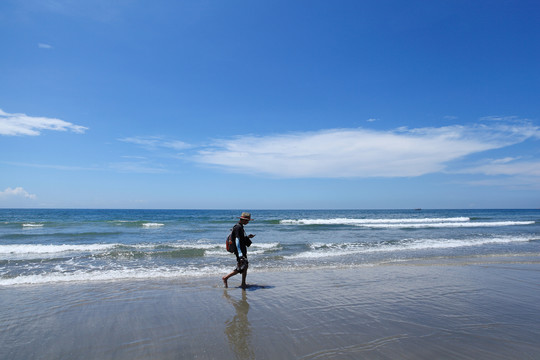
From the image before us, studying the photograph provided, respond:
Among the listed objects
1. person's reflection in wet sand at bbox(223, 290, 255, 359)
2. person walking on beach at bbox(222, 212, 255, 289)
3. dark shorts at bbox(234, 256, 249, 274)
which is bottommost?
person's reflection in wet sand at bbox(223, 290, 255, 359)

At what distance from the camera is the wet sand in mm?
A: 4273

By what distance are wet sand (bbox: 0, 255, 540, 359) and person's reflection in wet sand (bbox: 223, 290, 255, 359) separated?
2 cm

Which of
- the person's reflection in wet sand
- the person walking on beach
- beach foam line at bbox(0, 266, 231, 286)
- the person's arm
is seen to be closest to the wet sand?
the person's reflection in wet sand

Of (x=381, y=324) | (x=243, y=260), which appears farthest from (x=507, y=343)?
(x=243, y=260)

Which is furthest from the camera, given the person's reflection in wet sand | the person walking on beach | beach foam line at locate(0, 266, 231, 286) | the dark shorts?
beach foam line at locate(0, 266, 231, 286)

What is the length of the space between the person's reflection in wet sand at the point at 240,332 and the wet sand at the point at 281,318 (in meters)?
0.02

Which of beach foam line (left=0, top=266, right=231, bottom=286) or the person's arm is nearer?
the person's arm

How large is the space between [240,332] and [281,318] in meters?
0.90

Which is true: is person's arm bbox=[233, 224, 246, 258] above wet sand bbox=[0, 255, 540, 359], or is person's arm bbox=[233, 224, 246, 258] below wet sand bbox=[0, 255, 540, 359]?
above

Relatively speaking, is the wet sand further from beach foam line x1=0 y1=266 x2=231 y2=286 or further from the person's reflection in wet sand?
beach foam line x1=0 y1=266 x2=231 y2=286

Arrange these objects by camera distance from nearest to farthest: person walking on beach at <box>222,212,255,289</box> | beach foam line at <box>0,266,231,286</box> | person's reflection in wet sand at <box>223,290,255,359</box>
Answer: person's reflection in wet sand at <box>223,290,255,359</box> → person walking on beach at <box>222,212,255,289</box> → beach foam line at <box>0,266,231,286</box>

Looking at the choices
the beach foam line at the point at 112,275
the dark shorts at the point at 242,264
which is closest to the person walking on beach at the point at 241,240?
the dark shorts at the point at 242,264

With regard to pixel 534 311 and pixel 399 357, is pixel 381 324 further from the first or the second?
pixel 534 311

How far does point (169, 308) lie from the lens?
6.18 m
